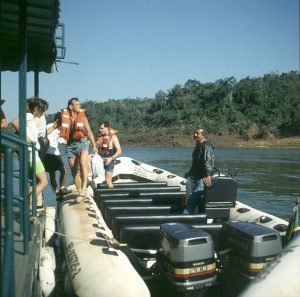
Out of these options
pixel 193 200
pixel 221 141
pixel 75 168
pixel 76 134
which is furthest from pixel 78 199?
pixel 221 141

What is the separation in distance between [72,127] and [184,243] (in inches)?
122

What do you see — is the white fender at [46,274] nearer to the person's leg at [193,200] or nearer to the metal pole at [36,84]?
the person's leg at [193,200]

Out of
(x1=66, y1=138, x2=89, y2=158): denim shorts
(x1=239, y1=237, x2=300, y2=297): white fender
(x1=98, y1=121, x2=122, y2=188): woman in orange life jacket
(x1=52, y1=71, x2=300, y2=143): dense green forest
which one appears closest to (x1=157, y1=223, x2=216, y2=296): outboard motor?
(x1=239, y1=237, x2=300, y2=297): white fender

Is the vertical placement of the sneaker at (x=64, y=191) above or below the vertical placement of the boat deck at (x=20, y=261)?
below

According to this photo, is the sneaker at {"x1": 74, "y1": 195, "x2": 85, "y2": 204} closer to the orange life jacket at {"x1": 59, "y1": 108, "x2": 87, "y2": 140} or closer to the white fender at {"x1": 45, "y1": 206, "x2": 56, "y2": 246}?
the white fender at {"x1": 45, "y1": 206, "x2": 56, "y2": 246}

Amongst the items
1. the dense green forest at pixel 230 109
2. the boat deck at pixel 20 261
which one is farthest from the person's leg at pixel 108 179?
the dense green forest at pixel 230 109

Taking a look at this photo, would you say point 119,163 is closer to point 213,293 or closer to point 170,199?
point 170,199

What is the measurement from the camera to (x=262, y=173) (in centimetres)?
2525

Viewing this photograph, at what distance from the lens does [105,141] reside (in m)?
8.58

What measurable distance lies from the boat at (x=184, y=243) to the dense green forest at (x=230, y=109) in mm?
59579

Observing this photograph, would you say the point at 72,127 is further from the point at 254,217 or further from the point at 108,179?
the point at 254,217

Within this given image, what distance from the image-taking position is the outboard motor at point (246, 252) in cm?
385

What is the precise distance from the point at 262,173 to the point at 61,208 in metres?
20.5

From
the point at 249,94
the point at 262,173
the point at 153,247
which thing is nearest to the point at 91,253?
the point at 153,247
